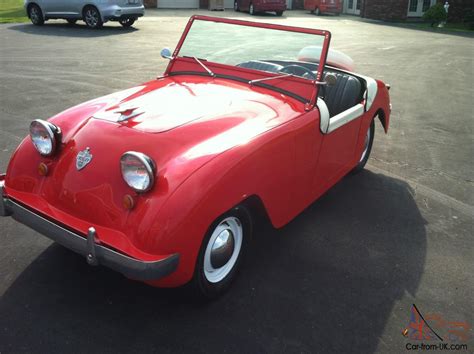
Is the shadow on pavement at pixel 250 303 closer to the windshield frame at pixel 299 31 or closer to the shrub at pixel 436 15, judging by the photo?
the windshield frame at pixel 299 31

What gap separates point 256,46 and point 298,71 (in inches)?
18.8

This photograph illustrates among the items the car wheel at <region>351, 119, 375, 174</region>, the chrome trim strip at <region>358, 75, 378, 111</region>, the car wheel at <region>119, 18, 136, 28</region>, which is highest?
the car wheel at <region>119, 18, 136, 28</region>

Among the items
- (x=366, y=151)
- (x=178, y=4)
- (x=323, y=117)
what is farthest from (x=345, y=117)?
(x=178, y=4)

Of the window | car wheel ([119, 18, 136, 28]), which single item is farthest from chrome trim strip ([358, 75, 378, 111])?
the window

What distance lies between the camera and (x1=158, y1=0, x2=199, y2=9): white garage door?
80.5 ft

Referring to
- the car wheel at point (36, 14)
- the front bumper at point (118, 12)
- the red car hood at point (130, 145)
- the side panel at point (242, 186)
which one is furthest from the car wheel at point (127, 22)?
the side panel at point (242, 186)

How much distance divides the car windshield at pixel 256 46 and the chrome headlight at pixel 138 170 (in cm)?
157

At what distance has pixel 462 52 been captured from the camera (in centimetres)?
1373

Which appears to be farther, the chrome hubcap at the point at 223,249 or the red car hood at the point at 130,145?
the chrome hubcap at the point at 223,249

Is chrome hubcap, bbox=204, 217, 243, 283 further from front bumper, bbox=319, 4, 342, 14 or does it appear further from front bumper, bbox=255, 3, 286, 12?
front bumper, bbox=319, 4, 342, 14

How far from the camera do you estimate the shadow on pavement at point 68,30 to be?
12984 mm

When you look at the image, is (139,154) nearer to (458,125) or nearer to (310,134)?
(310,134)

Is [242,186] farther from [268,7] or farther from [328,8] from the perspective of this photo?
[328,8]

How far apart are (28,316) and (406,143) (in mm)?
4708
